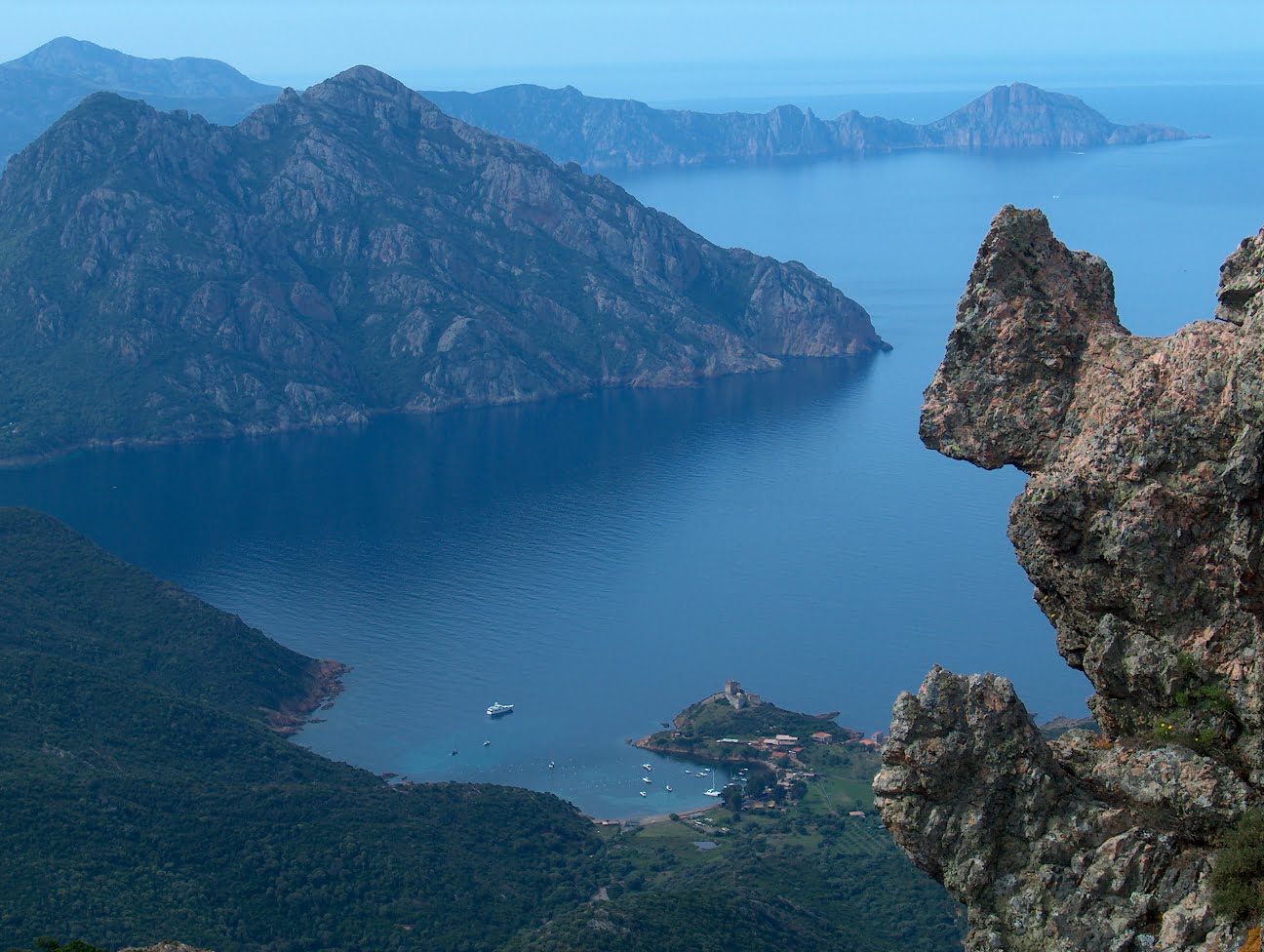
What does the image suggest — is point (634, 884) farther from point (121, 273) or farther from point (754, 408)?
point (121, 273)

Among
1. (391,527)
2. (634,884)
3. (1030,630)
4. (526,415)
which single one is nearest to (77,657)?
(634,884)

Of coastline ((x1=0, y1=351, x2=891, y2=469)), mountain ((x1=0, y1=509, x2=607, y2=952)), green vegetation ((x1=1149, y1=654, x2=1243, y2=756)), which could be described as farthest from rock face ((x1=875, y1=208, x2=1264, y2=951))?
coastline ((x1=0, y1=351, x2=891, y2=469))

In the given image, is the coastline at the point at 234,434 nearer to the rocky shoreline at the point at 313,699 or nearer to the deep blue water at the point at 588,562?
the deep blue water at the point at 588,562

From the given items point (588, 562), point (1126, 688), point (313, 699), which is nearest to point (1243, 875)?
point (1126, 688)

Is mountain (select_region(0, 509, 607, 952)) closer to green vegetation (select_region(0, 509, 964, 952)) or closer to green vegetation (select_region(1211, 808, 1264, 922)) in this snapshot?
green vegetation (select_region(0, 509, 964, 952))

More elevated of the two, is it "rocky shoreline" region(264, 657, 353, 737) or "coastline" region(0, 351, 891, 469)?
"coastline" region(0, 351, 891, 469)

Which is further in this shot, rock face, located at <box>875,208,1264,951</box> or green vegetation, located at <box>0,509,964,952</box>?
green vegetation, located at <box>0,509,964,952</box>

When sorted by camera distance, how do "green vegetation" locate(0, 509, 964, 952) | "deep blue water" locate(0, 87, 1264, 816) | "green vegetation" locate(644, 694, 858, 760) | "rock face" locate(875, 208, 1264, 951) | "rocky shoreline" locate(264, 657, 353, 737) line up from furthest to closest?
"deep blue water" locate(0, 87, 1264, 816) → "rocky shoreline" locate(264, 657, 353, 737) → "green vegetation" locate(644, 694, 858, 760) → "green vegetation" locate(0, 509, 964, 952) → "rock face" locate(875, 208, 1264, 951)
